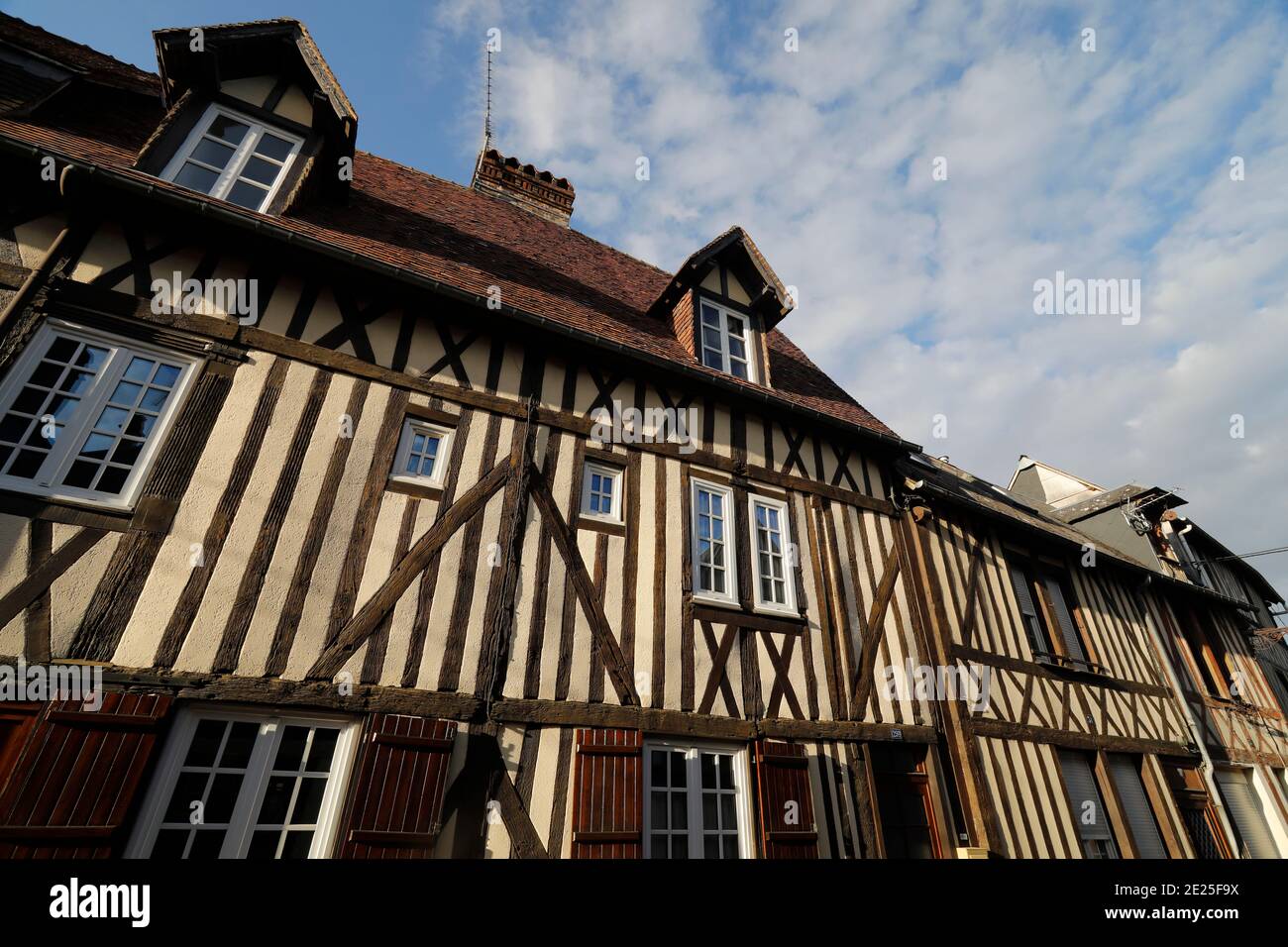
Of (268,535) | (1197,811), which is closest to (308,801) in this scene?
(268,535)

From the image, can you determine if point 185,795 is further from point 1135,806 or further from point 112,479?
point 1135,806

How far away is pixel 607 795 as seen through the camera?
4574 millimetres

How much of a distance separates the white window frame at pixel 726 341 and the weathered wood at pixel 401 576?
3.46 meters

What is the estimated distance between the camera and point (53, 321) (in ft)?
14.3

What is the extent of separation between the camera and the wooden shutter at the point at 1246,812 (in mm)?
9383

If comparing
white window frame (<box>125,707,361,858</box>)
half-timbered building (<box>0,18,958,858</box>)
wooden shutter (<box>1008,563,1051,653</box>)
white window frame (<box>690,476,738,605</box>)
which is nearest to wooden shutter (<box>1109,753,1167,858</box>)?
wooden shutter (<box>1008,563,1051,653</box>)

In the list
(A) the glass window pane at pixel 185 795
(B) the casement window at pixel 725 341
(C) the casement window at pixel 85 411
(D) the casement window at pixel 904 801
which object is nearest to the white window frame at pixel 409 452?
(C) the casement window at pixel 85 411

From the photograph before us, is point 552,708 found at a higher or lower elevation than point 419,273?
lower

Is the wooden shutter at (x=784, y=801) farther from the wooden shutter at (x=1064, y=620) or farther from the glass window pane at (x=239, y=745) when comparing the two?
the wooden shutter at (x=1064, y=620)

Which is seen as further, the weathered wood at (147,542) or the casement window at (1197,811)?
the casement window at (1197,811)

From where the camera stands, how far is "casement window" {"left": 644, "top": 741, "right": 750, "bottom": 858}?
15.8ft
